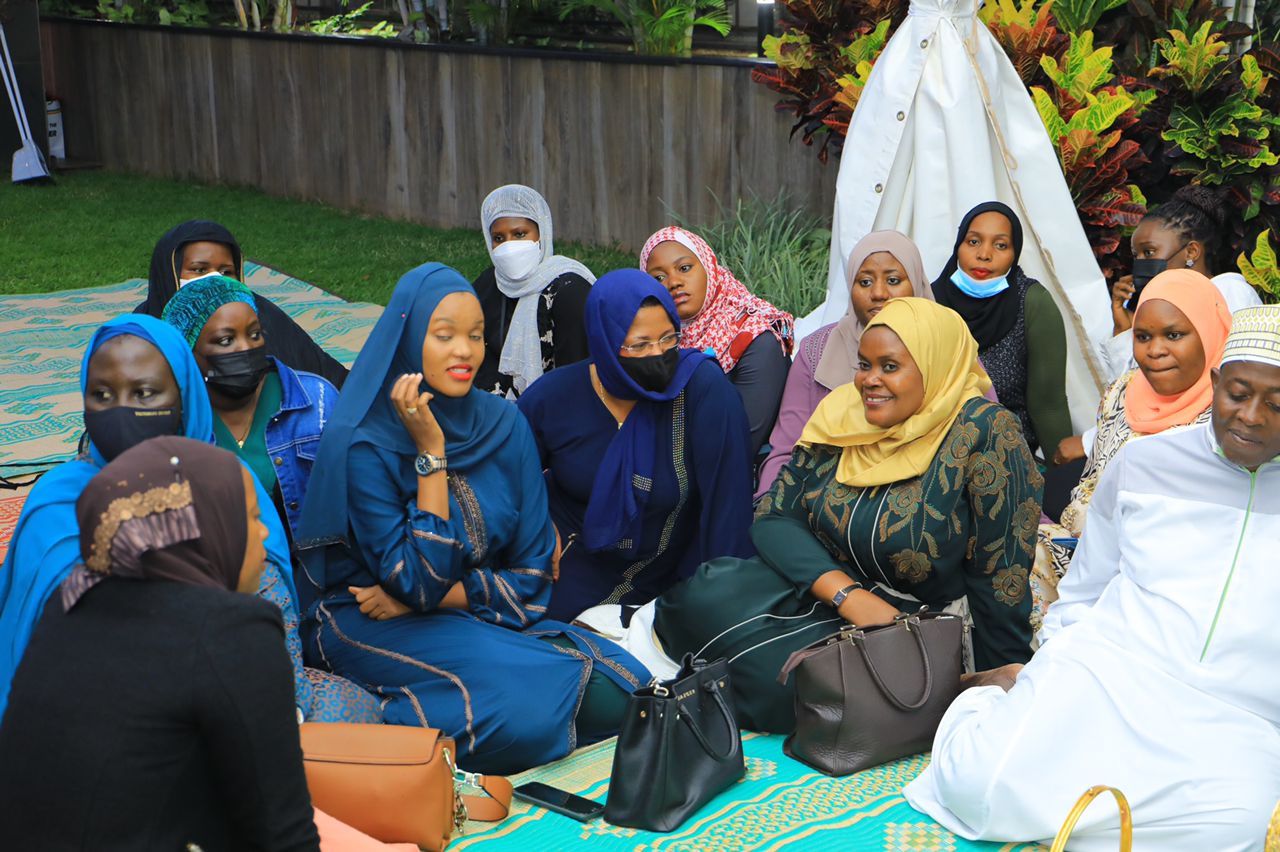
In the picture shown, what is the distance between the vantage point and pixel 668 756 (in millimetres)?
3090

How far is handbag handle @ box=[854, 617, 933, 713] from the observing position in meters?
3.30

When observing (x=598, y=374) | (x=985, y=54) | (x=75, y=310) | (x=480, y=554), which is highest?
(x=985, y=54)

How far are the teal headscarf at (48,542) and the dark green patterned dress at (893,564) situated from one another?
122cm

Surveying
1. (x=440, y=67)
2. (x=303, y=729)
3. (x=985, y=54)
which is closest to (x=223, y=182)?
(x=440, y=67)

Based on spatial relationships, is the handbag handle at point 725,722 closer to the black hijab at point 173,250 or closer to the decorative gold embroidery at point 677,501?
the decorative gold embroidery at point 677,501

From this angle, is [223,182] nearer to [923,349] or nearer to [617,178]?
[617,178]

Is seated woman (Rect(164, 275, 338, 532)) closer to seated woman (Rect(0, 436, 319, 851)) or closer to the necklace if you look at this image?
the necklace

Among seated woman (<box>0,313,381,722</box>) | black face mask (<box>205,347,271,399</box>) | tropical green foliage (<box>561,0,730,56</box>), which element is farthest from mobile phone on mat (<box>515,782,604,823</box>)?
tropical green foliage (<box>561,0,730,56</box>)

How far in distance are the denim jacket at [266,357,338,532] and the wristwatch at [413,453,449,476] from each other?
32 cm

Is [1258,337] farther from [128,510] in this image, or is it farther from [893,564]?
[128,510]

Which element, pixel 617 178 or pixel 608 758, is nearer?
pixel 608 758

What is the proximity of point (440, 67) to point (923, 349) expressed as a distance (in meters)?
8.30

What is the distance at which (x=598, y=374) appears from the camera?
416cm

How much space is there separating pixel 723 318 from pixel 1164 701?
2404 millimetres
